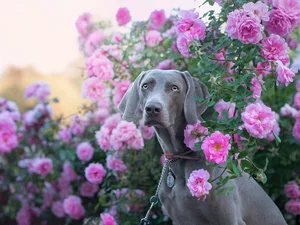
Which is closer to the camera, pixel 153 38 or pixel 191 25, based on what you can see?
pixel 191 25

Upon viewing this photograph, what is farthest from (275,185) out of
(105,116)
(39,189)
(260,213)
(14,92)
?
(14,92)

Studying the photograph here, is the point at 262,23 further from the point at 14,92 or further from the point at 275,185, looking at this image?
the point at 14,92

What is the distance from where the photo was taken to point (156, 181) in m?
4.42

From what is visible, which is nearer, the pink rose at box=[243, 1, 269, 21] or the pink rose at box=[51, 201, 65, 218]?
the pink rose at box=[243, 1, 269, 21]

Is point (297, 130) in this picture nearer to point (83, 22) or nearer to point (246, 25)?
point (246, 25)

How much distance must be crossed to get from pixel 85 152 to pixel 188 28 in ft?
6.21

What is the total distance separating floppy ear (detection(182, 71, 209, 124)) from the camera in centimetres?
305

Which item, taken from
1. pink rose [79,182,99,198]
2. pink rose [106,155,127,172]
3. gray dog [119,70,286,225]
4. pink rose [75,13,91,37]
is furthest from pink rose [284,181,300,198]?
pink rose [75,13,91,37]

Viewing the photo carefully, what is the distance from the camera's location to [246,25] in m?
2.84

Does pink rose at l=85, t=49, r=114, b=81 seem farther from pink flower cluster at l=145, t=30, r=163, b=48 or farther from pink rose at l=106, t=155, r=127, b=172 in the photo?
pink rose at l=106, t=155, r=127, b=172

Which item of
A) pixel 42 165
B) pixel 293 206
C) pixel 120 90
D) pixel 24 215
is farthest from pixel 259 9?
pixel 24 215

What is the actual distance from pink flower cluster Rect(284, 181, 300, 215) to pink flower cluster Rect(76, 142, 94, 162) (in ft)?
5.65

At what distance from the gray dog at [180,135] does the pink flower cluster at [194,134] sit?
44mm

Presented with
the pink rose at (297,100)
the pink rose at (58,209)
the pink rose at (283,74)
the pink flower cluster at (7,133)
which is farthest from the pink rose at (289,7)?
the pink rose at (58,209)
